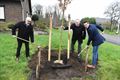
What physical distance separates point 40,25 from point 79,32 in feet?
69.1

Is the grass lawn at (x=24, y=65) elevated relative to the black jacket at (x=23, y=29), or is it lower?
lower

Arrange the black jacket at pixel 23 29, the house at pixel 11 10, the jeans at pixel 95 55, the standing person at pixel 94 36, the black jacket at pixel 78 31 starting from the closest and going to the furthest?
the standing person at pixel 94 36 → the black jacket at pixel 23 29 → the jeans at pixel 95 55 → the black jacket at pixel 78 31 → the house at pixel 11 10

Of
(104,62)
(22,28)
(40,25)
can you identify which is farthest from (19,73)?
(40,25)

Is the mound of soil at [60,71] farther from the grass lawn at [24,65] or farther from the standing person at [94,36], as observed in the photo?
the standing person at [94,36]

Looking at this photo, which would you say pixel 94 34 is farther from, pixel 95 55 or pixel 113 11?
pixel 113 11

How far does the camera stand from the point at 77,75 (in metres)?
12.0

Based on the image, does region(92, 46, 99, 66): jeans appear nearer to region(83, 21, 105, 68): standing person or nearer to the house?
region(83, 21, 105, 68): standing person

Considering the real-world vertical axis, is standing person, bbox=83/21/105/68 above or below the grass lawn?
above

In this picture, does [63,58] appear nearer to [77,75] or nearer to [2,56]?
[77,75]

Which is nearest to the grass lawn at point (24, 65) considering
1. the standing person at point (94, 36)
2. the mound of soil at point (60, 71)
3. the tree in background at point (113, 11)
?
the mound of soil at point (60, 71)

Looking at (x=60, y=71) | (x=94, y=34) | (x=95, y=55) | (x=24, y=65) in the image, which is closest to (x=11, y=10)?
(x=24, y=65)

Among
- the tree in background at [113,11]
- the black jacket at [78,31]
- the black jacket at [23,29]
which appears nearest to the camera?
the black jacket at [23,29]

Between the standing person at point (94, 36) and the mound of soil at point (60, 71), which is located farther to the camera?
the standing person at point (94, 36)

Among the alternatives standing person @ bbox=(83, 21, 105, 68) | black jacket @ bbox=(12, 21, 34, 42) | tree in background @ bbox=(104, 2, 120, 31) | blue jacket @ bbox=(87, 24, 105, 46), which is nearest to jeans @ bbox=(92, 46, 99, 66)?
standing person @ bbox=(83, 21, 105, 68)
